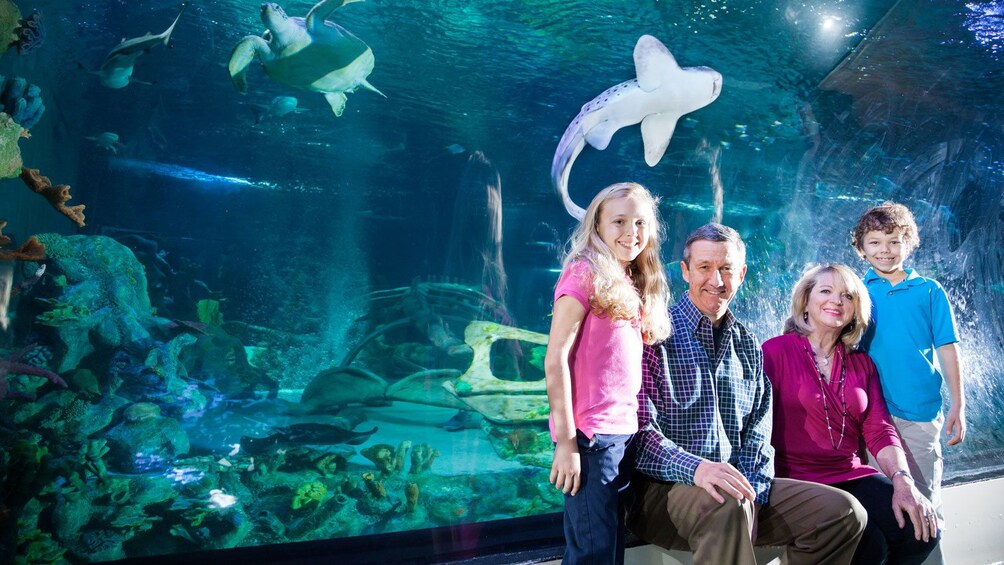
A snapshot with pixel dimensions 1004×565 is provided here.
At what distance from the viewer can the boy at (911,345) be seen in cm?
269

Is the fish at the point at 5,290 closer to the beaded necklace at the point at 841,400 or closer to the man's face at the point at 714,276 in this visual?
the man's face at the point at 714,276

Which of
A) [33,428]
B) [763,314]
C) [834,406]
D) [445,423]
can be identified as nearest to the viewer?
[834,406]

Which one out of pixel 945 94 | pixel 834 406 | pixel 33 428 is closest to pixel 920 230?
pixel 945 94

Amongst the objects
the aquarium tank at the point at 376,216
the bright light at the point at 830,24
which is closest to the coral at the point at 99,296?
the aquarium tank at the point at 376,216

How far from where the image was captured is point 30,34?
2.83 metres

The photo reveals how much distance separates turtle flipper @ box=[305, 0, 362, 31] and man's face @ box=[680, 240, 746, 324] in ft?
8.87

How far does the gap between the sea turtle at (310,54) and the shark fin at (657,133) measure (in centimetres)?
199

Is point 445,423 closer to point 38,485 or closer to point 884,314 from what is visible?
point 38,485

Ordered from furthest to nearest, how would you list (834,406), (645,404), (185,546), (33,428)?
(185,546)
(33,428)
(834,406)
(645,404)

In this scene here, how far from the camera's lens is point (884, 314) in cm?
286

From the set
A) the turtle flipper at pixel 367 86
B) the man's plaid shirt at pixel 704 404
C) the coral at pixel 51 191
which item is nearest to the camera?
the man's plaid shirt at pixel 704 404

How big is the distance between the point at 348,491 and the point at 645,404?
2.46 metres

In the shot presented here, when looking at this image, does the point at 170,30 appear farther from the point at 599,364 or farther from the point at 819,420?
the point at 819,420

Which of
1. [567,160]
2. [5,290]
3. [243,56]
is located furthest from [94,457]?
[567,160]
